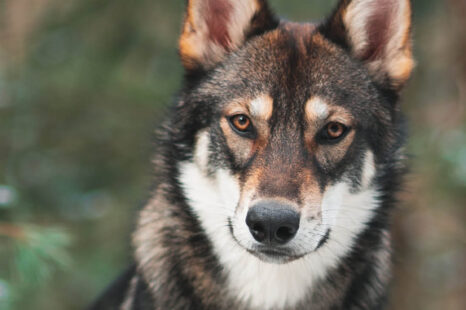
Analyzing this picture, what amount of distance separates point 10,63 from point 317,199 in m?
4.27

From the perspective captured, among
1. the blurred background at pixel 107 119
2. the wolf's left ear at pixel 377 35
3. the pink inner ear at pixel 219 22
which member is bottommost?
the blurred background at pixel 107 119

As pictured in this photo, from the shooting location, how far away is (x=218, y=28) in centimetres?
356

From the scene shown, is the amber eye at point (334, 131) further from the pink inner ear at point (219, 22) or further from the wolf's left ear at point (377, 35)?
the pink inner ear at point (219, 22)

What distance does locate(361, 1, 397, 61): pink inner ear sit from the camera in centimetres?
345

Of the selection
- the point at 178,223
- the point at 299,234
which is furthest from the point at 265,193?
the point at 178,223

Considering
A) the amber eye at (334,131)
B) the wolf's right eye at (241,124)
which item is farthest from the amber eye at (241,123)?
the amber eye at (334,131)

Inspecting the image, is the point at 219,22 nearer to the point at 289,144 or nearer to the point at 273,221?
the point at 289,144

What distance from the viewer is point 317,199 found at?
305 centimetres

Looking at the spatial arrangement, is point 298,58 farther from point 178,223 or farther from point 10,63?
point 10,63

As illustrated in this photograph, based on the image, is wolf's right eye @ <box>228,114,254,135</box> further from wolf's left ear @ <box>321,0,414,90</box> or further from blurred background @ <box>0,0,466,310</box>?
blurred background @ <box>0,0,466,310</box>

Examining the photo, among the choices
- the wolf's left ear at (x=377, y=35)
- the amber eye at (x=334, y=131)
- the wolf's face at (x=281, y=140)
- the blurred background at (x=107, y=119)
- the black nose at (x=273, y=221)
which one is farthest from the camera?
the blurred background at (x=107, y=119)

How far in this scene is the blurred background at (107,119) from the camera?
6.05m

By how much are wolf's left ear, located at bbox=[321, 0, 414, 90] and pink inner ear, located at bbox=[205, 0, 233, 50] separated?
21.0 inches

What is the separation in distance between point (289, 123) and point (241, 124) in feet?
0.82
